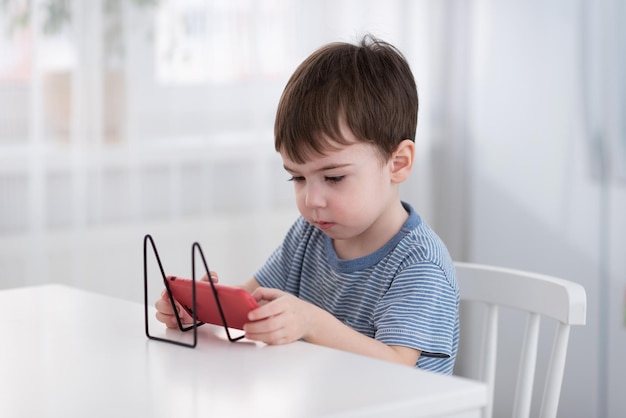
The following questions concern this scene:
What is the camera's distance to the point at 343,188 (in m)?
1.23

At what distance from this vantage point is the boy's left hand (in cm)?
97

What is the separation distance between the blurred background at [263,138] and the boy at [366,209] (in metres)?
1.06

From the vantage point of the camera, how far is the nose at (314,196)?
122 centimetres

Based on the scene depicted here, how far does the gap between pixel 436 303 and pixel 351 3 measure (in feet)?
5.36

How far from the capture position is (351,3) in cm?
264

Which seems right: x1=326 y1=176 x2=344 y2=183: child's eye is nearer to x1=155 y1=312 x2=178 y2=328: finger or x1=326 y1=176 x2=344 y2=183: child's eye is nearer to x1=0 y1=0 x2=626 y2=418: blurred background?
x1=155 y1=312 x2=178 y2=328: finger

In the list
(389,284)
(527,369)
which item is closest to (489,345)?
(527,369)

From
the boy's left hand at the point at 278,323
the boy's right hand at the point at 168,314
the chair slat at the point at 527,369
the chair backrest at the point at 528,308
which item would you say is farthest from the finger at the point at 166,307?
the chair slat at the point at 527,369

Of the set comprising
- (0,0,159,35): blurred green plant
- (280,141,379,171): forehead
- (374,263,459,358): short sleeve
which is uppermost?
(0,0,159,35): blurred green plant

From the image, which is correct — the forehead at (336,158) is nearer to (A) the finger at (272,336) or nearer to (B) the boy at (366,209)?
(B) the boy at (366,209)

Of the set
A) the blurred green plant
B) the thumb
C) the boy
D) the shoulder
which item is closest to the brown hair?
the boy

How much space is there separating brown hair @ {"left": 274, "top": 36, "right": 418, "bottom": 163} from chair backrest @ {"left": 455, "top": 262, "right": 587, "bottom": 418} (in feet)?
0.78

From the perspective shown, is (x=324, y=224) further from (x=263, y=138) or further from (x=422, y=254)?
(x=263, y=138)

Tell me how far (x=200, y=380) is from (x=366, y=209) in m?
0.45
